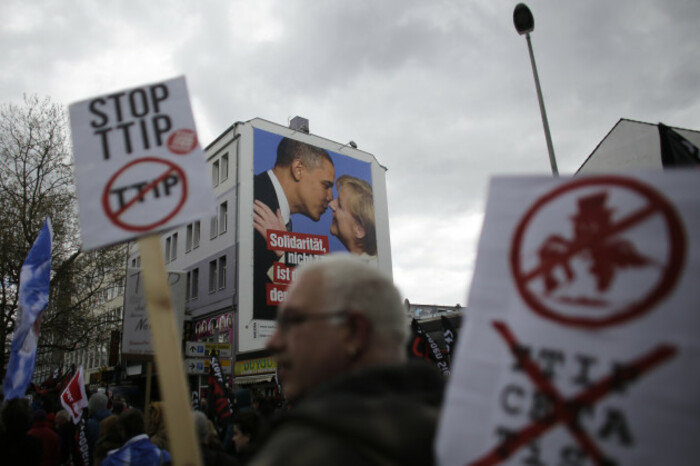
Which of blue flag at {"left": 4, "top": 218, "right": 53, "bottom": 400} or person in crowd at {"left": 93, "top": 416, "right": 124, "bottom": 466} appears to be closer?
person in crowd at {"left": 93, "top": 416, "right": 124, "bottom": 466}

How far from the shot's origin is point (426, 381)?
1.44 m

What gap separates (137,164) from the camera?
2.40 meters

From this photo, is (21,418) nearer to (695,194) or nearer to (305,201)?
(695,194)

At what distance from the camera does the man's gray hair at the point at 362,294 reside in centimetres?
159

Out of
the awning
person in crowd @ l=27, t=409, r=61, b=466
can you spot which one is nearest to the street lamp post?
person in crowd @ l=27, t=409, r=61, b=466

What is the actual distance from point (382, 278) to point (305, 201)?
28.5 meters

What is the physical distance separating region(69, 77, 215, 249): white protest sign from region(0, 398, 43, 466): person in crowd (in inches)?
135

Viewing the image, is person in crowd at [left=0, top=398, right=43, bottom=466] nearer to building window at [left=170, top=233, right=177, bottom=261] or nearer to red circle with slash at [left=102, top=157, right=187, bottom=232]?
red circle with slash at [left=102, top=157, right=187, bottom=232]

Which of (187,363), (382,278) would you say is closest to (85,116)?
(382,278)

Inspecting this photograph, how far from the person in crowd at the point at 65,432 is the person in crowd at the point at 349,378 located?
339 inches

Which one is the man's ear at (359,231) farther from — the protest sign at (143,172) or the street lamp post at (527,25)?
the protest sign at (143,172)

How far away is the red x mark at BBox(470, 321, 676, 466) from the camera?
1.06 meters

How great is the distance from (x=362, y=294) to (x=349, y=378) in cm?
34

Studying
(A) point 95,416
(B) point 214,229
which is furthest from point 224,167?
(A) point 95,416
